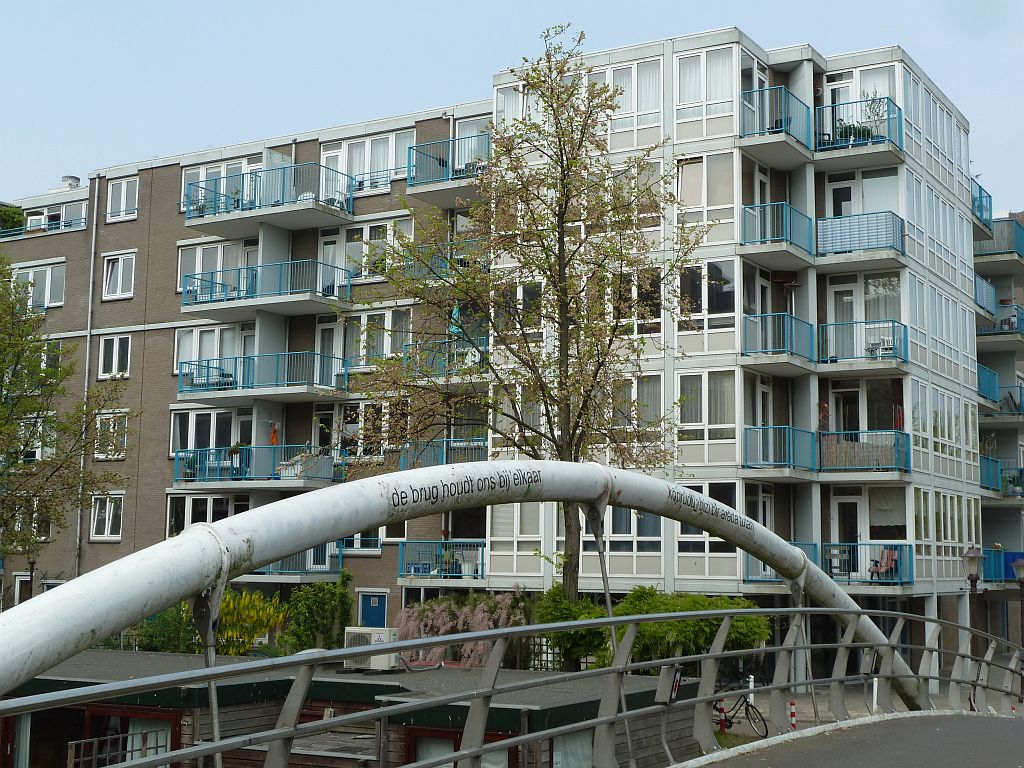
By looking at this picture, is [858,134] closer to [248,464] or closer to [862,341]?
[862,341]

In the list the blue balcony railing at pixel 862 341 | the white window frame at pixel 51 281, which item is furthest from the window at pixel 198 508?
the blue balcony railing at pixel 862 341

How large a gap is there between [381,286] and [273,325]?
5.21 m

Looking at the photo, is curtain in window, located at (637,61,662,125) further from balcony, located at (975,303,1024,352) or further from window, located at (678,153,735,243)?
balcony, located at (975,303,1024,352)

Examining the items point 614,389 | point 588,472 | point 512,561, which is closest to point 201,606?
point 588,472

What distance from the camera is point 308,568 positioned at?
130ft

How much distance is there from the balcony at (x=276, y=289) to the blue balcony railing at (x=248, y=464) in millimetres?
4463

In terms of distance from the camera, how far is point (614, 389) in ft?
72.8

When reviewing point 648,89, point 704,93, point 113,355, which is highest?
point 648,89

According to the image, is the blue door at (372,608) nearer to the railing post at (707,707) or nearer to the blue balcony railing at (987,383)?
the blue balcony railing at (987,383)

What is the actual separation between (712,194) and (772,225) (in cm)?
176

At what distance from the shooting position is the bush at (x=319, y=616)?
35.2 m

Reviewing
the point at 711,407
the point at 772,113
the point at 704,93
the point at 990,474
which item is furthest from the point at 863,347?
the point at 990,474

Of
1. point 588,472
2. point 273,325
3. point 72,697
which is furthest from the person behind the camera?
point 273,325

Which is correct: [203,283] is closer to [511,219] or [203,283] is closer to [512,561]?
[512,561]
